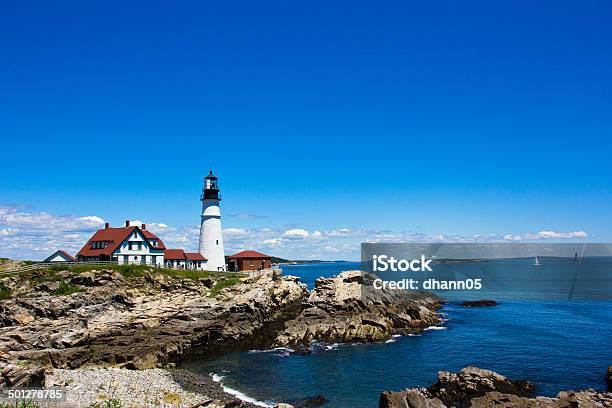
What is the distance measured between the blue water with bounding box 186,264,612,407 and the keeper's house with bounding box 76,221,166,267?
81.0ft

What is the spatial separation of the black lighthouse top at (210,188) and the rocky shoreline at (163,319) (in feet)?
47.7

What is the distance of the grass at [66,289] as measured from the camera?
39.0m

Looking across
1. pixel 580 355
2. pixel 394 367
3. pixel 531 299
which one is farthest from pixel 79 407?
pixel 531 299

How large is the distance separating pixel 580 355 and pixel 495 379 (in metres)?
15.1

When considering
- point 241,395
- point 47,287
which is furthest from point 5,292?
point 241,395

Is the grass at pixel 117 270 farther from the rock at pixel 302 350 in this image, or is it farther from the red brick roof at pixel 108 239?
the rock at pixel 302 350

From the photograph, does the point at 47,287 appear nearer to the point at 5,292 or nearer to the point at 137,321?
the point at 5,292

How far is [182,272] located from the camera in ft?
157

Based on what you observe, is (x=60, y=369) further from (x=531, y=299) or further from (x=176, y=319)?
(x=531, y=299)

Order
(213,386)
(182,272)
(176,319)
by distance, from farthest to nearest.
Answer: (182,272)
(176,319)
(213,386)

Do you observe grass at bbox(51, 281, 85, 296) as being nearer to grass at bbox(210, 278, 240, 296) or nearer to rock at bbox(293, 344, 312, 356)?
grass at bbox(210, 278, 240, 296)

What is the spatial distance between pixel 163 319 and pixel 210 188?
27.0 meters

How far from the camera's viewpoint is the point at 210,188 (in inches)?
2365

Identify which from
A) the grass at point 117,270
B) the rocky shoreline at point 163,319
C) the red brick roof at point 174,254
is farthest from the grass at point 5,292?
the red brick roof at point 174,254
